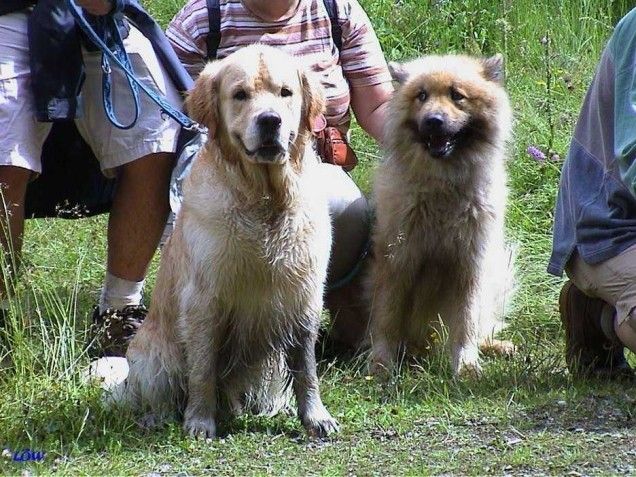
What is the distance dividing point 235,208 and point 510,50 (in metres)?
4.73

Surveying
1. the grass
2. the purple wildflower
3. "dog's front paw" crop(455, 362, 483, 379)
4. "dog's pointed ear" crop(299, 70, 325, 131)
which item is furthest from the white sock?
the purple wildflower

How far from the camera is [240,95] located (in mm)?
3773

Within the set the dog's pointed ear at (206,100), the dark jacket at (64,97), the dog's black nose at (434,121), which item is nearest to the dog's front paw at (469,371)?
the dog's black nose at (434,121)

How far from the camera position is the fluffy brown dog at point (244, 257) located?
377cm

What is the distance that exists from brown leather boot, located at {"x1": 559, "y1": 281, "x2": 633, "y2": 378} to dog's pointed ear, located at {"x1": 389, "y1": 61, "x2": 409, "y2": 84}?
122 centimetres

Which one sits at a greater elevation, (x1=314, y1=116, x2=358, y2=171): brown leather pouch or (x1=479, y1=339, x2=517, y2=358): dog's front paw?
(x1=314, y1=116, x2=358, y2=171): brown leather pouch

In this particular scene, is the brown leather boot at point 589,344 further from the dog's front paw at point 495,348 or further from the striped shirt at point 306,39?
the striped shirt at point 306,39

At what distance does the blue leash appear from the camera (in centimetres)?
419

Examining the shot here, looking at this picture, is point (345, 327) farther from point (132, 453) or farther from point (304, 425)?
point (132, 453)

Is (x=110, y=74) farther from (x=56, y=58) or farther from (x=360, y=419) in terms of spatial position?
(x=360, y=419)


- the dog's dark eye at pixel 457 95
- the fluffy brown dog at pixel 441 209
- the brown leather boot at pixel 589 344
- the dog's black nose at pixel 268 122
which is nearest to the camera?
the dog's black nose at pixel 268 122

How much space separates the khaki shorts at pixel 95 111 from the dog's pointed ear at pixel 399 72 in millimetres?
1027

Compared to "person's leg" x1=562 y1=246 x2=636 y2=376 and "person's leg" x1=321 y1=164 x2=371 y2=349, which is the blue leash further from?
"person's leg" x1=562 y1=246 x2=636 y2=376

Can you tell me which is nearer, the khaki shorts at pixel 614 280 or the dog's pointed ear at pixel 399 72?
the khaki shorts at pixel 614 280
